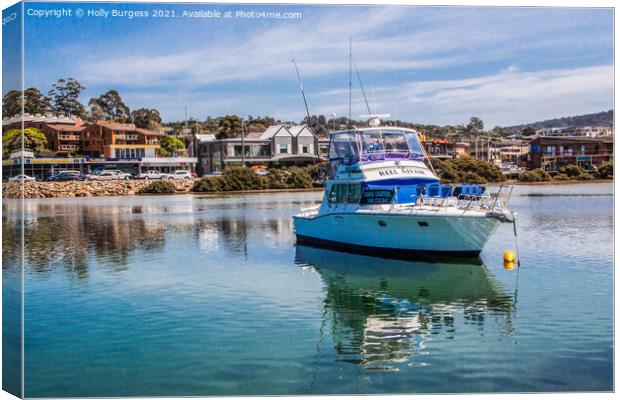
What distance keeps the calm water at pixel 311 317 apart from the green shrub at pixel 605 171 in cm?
53

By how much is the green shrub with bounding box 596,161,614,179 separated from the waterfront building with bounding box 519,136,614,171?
0.49 feet

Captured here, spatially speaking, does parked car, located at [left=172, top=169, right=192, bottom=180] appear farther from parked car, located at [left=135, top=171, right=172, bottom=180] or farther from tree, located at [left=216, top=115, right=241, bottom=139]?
tree, located at [left=216, top=115, right=241, bottom=139]

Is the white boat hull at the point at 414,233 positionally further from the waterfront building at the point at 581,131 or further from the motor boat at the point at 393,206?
the waterfront building at the point at 581,131

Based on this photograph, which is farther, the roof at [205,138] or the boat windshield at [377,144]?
the roof at [205,138]

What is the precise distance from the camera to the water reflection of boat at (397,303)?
14.2 meters

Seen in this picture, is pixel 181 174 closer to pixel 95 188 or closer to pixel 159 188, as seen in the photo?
pixel 159 188

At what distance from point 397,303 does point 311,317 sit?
2.53 metres

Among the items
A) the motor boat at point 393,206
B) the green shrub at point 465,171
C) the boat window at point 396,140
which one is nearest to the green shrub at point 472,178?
the green shrub at point 465,171

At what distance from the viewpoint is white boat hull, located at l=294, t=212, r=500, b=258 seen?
2309 centimetres

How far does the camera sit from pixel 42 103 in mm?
16188

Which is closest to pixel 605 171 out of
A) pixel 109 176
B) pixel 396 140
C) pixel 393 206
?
pixel 393 206

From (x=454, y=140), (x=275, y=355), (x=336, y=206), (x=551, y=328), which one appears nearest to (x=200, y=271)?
(x=336, y=206)

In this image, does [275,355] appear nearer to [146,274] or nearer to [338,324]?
[338,324]

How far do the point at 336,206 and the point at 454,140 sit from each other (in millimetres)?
7508
